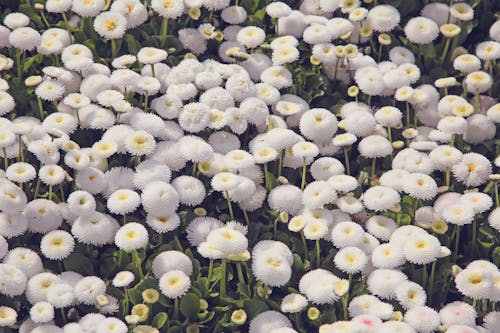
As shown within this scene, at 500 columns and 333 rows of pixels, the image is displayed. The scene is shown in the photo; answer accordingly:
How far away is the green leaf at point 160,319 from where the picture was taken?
306 centimetres

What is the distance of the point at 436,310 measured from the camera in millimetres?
3236

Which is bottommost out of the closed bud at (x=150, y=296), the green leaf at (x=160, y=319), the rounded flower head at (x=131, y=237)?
the green leaf at (x=160, y=319)

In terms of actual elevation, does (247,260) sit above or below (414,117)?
below

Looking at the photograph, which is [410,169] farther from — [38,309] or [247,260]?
[38,309]

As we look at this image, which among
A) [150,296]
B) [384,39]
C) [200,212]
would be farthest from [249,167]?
[384,39]

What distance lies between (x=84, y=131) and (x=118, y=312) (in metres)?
0.84

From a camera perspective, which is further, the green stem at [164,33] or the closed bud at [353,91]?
the green stem at [164,33]

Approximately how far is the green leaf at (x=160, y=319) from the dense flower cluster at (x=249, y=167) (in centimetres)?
5

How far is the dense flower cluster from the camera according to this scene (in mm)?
3113

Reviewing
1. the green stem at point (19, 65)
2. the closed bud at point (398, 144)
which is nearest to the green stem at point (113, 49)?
the green stem at point (19, 65)

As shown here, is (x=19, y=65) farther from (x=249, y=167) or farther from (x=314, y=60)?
(x=314, y=60)

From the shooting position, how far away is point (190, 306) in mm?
3105

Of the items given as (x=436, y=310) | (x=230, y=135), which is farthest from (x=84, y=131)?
(x=436, y=310)

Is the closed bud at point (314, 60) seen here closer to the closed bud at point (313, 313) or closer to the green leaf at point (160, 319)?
the closed bud at point (313, 313)
